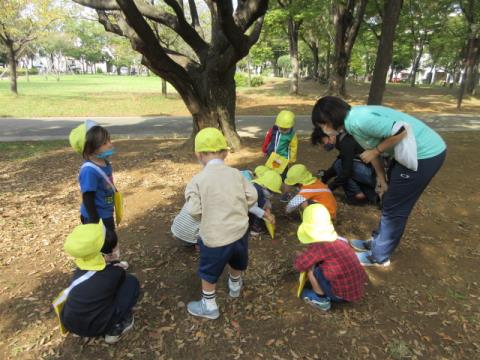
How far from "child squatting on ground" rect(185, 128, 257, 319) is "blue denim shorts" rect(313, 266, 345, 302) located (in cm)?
67

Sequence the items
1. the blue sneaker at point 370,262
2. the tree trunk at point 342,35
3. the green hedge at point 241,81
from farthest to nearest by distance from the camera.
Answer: the green hedge at point 241,81, the tree trunk at point 342,35, the blue sneaker at point 370,262

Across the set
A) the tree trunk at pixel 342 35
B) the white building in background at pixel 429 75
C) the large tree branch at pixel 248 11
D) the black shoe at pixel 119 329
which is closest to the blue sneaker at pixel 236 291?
the black shoe at pixel 119 329

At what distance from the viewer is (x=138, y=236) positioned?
430cm

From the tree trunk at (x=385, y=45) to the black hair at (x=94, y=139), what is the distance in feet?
17.0

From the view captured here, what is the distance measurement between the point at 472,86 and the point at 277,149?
1065 inches

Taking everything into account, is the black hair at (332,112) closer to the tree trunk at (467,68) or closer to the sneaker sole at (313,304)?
the sneaker sole at (313,304)

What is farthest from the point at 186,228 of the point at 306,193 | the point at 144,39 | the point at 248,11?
the point at 248,11

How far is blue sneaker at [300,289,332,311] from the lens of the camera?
9.82ft

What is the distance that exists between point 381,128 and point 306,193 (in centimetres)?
138

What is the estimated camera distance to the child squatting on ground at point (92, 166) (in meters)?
3.01

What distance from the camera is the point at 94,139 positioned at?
302 centimetres

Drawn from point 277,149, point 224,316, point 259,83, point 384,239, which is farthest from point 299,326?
point 259,83

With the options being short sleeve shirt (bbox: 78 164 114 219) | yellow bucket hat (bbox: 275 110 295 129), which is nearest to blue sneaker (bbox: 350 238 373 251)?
yellow bucket hat (bbox: 275 110 295 129)

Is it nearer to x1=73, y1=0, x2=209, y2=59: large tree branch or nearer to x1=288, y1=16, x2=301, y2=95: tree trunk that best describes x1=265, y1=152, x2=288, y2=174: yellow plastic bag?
x1=73, y1=0, x2=209, y2=59: large tree branch
